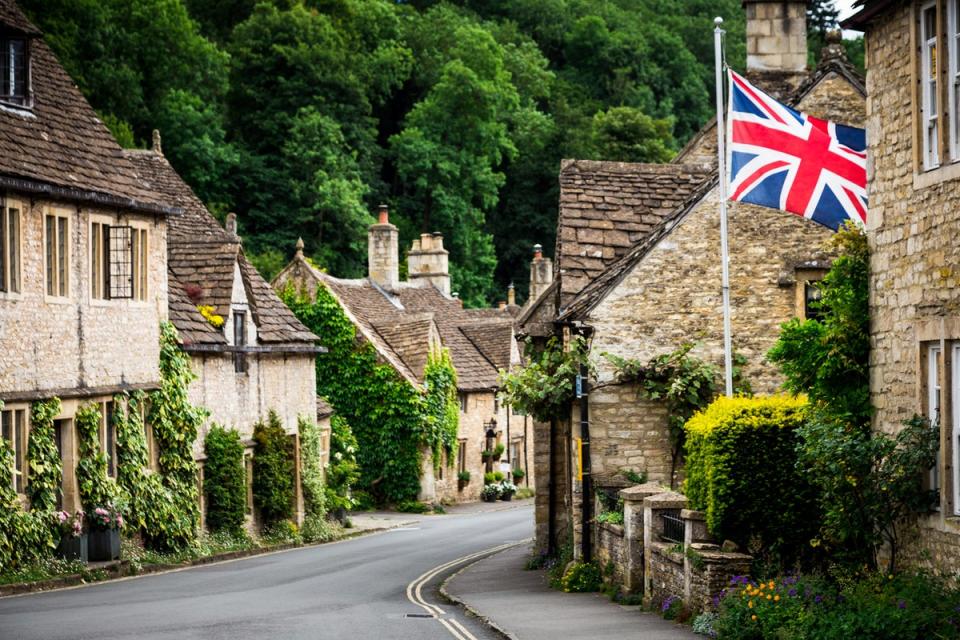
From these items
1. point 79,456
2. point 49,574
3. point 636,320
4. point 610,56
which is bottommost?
point 49,574

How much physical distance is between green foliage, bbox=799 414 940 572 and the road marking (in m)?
4.63

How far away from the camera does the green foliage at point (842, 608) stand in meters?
14.0

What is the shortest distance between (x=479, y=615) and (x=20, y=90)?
46.7 feet

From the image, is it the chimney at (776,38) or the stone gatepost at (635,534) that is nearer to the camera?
the stone gatepost at (635,534)

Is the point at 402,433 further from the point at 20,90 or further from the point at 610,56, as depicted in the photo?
the point at 610,56

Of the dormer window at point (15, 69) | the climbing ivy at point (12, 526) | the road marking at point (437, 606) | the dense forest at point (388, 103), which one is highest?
the dense forest at point (388, 103)

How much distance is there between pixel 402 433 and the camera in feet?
175

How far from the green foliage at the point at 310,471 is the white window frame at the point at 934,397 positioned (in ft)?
88.0

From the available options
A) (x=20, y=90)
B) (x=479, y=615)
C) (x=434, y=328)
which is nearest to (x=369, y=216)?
(x=434, y=328)

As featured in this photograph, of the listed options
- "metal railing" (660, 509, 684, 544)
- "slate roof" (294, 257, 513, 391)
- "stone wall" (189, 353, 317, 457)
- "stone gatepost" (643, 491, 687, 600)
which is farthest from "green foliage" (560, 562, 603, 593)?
"slate roof" (294, 257, 513, 391)

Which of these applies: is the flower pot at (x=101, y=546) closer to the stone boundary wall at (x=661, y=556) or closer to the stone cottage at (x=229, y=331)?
the stone cottage at (x=229, y=331)

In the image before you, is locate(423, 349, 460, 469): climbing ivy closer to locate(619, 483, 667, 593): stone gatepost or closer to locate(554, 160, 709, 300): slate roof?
locate(554, 160, 709, 300): slate roof

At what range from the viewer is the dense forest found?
7462cm

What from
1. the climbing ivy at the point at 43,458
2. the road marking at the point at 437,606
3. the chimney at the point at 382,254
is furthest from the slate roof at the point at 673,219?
the chimney at the point at 382,254
